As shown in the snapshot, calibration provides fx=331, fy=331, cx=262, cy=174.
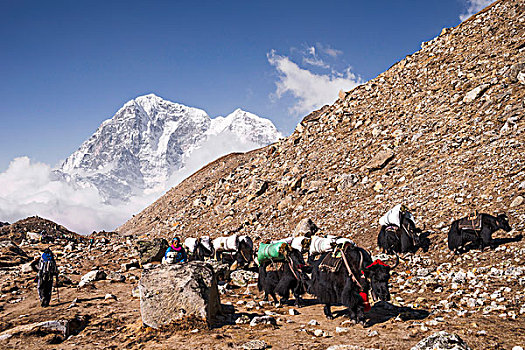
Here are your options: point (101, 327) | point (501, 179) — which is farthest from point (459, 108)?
point (101, 327)

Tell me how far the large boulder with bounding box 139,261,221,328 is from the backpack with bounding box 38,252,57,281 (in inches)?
191

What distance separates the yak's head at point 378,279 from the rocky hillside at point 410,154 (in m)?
4.95

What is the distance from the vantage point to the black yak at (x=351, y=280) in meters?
6.10

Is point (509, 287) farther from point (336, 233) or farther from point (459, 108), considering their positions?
point (459, 108)

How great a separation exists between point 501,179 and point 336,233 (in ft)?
21.0

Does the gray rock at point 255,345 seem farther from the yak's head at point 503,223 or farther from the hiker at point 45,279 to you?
the yak's head at point 503,223

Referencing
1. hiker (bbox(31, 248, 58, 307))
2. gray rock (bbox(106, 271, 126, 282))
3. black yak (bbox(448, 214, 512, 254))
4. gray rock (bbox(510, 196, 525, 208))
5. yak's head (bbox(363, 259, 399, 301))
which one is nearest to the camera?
yak's head (bbox(363, 259, 399, 301))

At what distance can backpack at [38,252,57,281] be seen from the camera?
928 centimetres

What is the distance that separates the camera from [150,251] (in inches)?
592

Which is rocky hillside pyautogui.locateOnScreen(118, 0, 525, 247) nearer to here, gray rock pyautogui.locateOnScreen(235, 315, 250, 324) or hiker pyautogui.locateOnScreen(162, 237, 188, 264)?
gray rock pyautogui.locateOnScreen(235, 315, 250, 324)

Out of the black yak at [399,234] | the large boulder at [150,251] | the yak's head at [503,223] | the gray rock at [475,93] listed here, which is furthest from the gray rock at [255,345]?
the gray rock at [475,93]

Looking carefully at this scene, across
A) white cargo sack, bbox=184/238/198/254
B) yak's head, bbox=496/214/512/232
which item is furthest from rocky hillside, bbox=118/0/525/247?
white cargo sack, bbox=184/238/198/254

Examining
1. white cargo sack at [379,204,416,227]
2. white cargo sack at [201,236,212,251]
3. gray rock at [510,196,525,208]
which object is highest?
white cargo sack at [201,236,212,251]

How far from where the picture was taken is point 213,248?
1434cm
